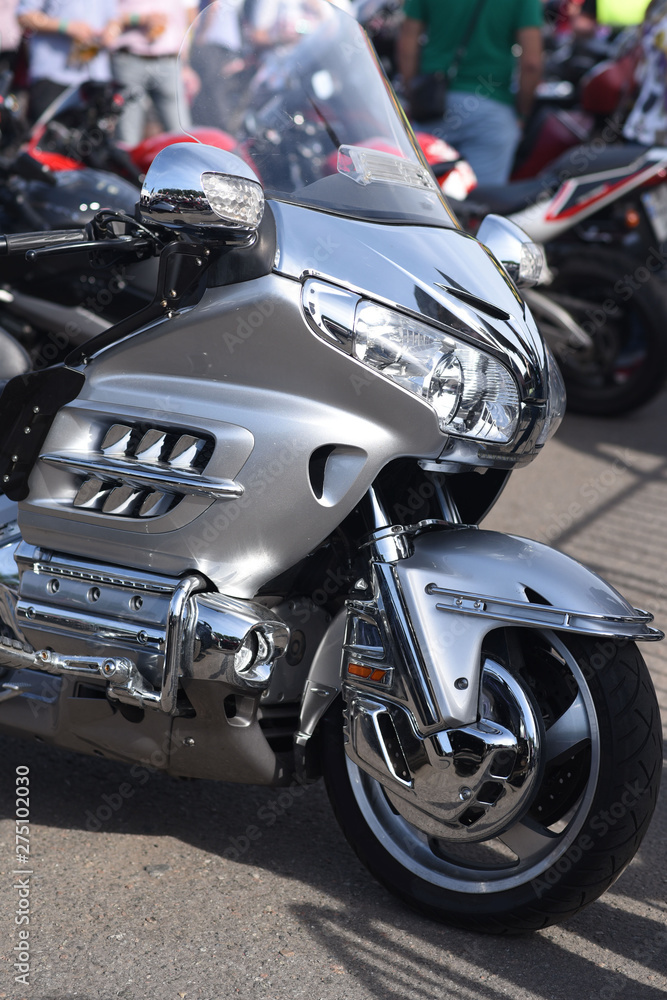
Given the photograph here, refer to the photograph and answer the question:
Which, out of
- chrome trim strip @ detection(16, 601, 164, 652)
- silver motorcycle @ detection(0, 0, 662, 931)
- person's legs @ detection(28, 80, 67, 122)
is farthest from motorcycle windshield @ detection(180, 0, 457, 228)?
person's legs @ detection(28, 80, 67, 122)

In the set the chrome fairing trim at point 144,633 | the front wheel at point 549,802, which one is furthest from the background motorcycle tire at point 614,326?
the chrome fairing trim at point 144,633

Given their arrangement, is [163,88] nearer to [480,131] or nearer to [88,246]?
[480,131]

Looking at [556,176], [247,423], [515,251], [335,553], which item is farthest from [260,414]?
[556,176]

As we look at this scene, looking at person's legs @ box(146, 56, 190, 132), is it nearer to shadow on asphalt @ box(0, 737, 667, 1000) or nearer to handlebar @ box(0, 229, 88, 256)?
handlebar @ box(0, 229, 88, 256)

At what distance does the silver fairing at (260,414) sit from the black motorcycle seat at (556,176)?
11.1 ft

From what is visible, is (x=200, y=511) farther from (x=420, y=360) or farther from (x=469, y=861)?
(x=469, y=861)

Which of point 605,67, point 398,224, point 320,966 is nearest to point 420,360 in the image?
point 398,224

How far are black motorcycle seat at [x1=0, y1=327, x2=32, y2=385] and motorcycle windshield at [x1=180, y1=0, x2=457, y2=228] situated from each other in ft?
2.24

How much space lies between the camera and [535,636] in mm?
2166

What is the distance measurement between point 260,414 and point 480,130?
477cm

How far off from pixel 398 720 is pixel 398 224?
98 centimetres

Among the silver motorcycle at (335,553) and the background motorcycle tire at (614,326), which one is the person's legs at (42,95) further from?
the silver motorcycle at (335,553)

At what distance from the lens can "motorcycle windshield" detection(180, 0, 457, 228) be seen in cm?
224

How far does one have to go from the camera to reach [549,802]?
85.9 inches
